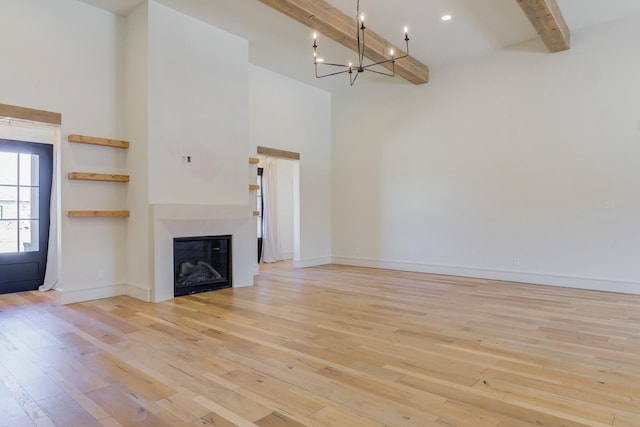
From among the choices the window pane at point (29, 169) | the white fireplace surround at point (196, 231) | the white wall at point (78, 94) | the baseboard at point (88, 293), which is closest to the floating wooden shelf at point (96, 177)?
the white wall at point (78, 94)

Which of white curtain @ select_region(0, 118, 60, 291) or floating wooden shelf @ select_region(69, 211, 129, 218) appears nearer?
floating wooden shelf @ select_region(69, 211, 129, 218)

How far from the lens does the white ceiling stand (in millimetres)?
4586

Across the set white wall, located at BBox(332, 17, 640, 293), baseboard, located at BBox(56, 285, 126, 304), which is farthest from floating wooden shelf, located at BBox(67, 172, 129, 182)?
white wall, located at BBox(332, 17, 640, 293)

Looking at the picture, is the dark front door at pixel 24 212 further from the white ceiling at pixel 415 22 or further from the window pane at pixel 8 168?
the white ceiling at pixel 415 22

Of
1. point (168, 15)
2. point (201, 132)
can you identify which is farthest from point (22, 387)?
point (168, 15)

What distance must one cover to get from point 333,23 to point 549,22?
2.57 m

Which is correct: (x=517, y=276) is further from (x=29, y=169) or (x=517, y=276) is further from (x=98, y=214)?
(x=29, y=169)

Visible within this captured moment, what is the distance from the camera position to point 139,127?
4.67m

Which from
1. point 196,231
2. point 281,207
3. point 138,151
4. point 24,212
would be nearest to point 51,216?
point 24,212

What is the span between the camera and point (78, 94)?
457 cm

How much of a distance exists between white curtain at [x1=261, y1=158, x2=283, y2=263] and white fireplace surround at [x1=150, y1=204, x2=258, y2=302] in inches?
105

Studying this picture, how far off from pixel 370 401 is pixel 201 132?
13.5ft

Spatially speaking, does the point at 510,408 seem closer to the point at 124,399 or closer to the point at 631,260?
the point at 124,399

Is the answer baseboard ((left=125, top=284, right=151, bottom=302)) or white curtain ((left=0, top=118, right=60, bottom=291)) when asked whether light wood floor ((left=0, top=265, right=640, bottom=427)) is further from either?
white curtain ((left=0, top=118, right=60, bottom=291))
